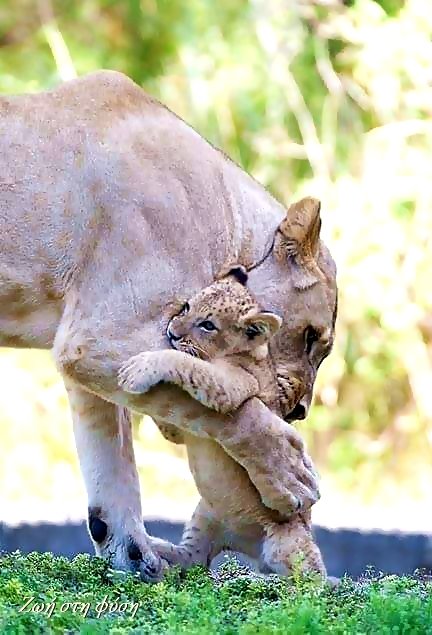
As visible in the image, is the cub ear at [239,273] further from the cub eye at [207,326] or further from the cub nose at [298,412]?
the cub nose at [298,412]

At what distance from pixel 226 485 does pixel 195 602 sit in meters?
0.88

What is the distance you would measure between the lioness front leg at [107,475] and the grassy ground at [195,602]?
17cm

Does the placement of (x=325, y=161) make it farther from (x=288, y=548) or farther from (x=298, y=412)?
(x=288, y=548)

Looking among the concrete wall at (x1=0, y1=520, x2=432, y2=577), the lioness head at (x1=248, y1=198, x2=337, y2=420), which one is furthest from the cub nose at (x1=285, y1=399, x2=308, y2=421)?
→ the concrete wall at (x1=0, y1=520, x2=432, y2=577)

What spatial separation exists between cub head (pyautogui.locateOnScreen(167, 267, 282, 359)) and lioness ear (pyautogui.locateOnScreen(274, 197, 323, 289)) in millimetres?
237

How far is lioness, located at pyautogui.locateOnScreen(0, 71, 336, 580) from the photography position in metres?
4.51

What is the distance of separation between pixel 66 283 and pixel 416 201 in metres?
4.70

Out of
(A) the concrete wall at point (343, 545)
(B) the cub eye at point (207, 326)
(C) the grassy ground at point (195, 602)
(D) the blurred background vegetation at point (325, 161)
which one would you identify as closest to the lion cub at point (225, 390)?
(B) the cub eye at point (207, 326)

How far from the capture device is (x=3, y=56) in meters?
10.7

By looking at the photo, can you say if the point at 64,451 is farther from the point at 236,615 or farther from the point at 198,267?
the point at 236,615

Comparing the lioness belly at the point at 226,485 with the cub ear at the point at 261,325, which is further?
the lioness belly at the point at 226,485

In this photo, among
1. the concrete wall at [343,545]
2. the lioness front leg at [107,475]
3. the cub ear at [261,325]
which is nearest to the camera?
the cub ear at [261,325]

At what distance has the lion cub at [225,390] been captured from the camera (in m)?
4.41

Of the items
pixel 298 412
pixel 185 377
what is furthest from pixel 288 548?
pixel 185 377
